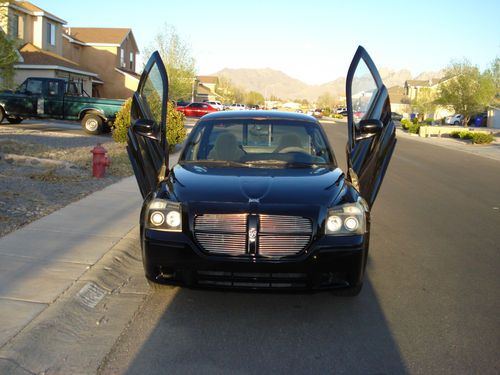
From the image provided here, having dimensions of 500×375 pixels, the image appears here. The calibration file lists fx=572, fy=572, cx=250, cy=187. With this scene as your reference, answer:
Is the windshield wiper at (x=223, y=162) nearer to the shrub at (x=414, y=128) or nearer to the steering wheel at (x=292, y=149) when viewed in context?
the steering wheel at (x=292, y=149)

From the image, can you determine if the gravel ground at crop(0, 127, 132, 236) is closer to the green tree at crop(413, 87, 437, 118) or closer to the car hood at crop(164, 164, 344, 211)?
the car hood at crop(164, 164, 344, 211)

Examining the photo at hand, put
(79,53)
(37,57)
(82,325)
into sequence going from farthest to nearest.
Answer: (79,53) → (37,57) → (82,325)

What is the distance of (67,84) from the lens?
2209 centimetres

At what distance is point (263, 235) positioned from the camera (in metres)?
4.23

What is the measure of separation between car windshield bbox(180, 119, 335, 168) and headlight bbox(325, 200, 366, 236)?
1.18m

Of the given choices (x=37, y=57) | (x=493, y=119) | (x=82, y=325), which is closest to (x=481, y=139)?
(x=37, y=57)

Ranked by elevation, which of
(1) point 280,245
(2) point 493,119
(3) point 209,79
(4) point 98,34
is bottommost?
(1) point 280,245

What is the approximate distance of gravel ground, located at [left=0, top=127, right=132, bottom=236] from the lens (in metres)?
7.64

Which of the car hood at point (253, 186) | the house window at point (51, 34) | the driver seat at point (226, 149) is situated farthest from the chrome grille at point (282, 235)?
the house window at point (51, 34)

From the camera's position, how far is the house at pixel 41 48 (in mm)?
33875

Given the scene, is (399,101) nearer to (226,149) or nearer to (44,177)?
(44,177)

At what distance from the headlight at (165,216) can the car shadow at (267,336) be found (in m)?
0.72

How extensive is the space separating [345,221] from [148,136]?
2.16 metres

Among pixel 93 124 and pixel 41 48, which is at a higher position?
pixel 41 48
